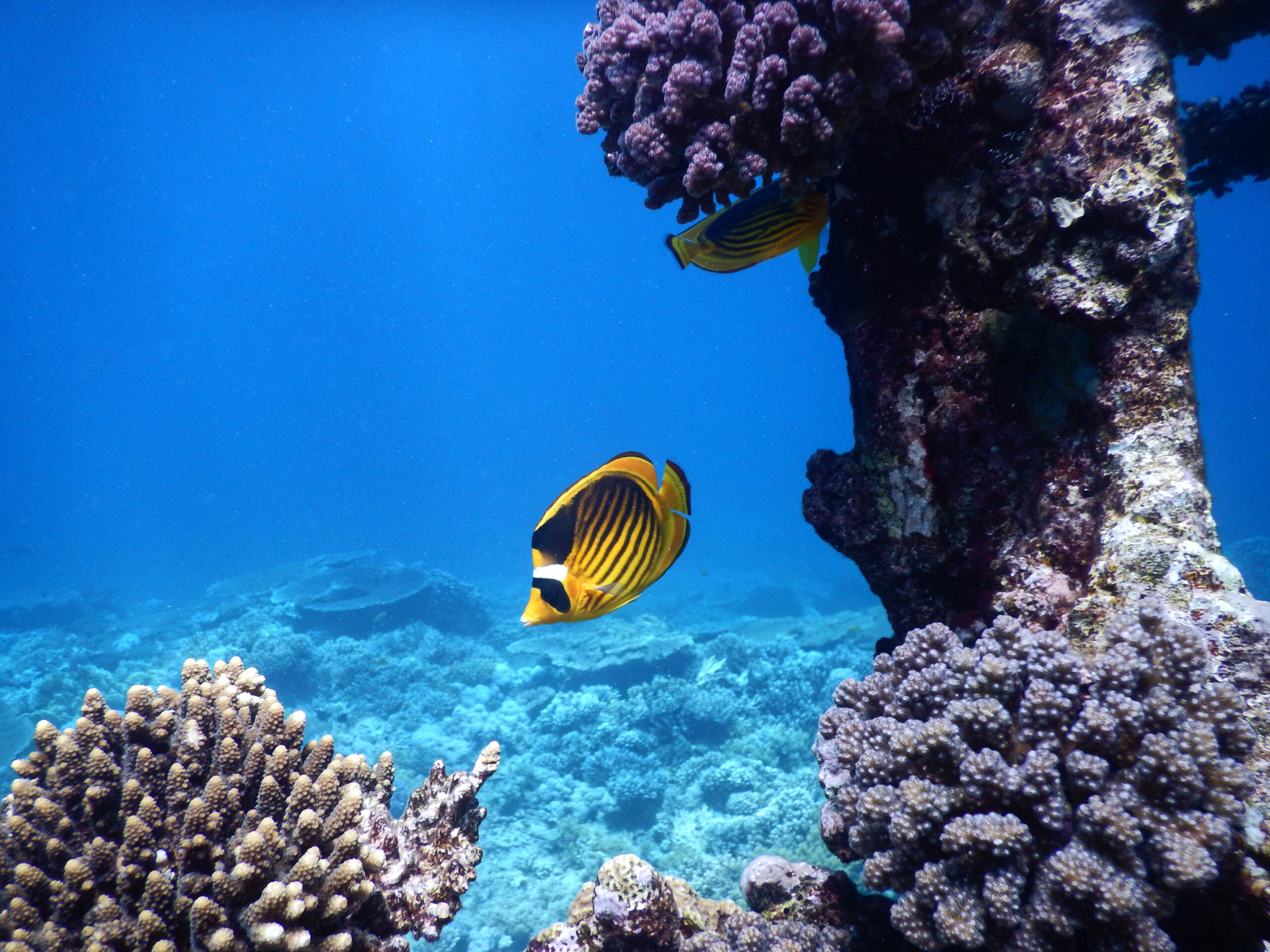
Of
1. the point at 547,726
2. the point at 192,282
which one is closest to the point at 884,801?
the point at 547,726

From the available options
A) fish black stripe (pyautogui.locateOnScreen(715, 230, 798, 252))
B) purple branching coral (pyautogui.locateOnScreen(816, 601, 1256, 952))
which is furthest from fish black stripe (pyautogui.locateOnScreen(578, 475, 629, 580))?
fish black stripe (pyautogui.locateOnScreen(715, 230, 798, 252))

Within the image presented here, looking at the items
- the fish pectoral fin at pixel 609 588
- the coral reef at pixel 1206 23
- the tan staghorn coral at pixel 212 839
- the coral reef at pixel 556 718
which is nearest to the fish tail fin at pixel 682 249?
the fish pectoral fin at pixel 609 588

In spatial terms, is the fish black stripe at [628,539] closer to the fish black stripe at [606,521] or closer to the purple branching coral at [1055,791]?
the fish black stripe at [606,521]

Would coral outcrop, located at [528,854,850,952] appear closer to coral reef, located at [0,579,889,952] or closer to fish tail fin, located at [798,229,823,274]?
fish tail fin, located at [798,229,823,274]

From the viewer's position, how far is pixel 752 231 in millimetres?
2451

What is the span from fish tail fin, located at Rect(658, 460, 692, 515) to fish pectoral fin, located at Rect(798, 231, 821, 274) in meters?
1.38

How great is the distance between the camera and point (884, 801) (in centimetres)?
179

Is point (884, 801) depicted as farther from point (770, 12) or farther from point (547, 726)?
point (547, 726)

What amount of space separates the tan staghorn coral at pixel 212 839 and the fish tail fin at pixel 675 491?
1.58m

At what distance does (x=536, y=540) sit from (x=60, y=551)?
71.0 m

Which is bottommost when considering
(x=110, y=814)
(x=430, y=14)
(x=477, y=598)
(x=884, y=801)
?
(x=884, y=801)

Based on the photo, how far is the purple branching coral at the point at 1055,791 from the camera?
4.72 feet

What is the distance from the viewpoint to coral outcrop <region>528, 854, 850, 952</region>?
7.62 feet

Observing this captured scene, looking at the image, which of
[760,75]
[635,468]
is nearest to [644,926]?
[635,468]
